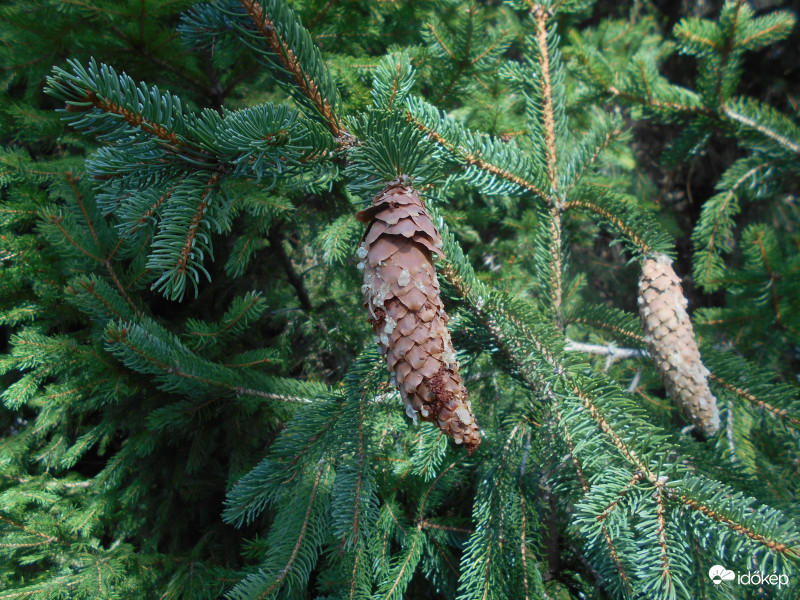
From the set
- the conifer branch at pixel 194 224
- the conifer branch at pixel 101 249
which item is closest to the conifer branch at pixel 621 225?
A: the conifer branch at pixel 194 224

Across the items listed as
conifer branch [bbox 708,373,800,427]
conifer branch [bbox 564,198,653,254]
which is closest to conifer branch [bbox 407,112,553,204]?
conifer branch [bbox 564,198,653,254]

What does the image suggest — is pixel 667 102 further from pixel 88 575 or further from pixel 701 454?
pixel 88 575

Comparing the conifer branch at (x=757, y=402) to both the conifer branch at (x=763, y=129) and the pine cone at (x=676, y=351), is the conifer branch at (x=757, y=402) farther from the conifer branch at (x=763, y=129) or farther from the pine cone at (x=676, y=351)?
the conifer branch at (x=763, y=129)

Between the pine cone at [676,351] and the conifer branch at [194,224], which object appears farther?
the pine cone at [676,351]

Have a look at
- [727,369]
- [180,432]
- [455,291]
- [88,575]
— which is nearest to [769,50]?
[727,369]

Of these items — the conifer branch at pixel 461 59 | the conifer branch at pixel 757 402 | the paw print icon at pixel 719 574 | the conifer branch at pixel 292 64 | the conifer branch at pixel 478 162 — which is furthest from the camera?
the conifer branch at pixel 461 59

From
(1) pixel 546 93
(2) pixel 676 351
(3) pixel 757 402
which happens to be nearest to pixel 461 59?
(1) pixel 546 93
